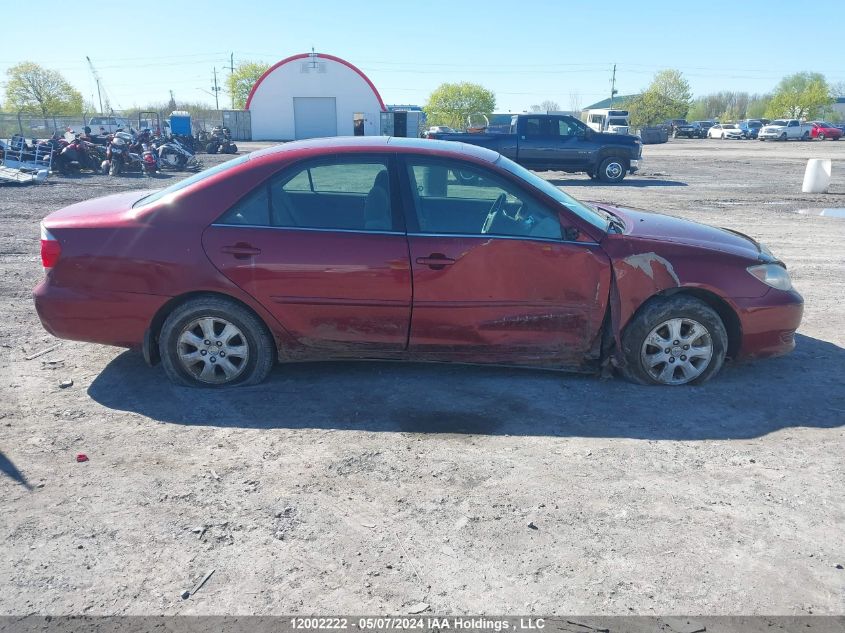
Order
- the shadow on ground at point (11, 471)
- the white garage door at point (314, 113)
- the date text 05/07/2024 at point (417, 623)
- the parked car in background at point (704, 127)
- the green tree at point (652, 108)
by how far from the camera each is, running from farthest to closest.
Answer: the green tree at point (652, 108) → the parked car in background at point (704, 127) → the white garage door at point (314, 113) → the shadow on ground at point (11, 471) → the date text 05/07/2024 at point (417, 623)

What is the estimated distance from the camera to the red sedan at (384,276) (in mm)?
4410

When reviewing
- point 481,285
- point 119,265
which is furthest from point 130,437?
point 481,285

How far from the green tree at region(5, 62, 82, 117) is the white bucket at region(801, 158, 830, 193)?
85012mm

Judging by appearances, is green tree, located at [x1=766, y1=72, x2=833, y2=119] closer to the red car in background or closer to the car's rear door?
the red car in background

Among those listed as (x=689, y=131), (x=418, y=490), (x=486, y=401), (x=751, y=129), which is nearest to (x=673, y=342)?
(x=486, y=401)

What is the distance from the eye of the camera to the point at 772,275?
472cm

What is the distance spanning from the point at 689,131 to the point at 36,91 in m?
74.6

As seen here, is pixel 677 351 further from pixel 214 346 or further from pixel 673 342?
pixel 214 346

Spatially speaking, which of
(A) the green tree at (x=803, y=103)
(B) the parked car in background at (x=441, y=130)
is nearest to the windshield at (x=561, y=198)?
(B) the parked car in background at (x=441, y=130)

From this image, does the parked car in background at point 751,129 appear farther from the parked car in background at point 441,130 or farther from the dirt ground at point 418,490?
the dirt ground at point 418,490

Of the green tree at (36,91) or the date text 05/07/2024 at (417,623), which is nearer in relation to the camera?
the date text 05/07/2024 at (417,623)

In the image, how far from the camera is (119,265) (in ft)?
14.6

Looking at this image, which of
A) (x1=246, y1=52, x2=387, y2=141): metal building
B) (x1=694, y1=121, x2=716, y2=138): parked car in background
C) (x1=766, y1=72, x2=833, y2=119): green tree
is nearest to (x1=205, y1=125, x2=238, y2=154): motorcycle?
(x1=246, y1=52, x2=387, y2=141): metal building

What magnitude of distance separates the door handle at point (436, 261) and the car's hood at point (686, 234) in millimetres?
1282
